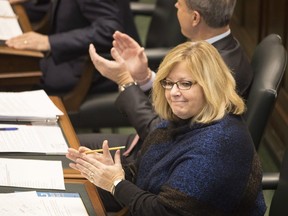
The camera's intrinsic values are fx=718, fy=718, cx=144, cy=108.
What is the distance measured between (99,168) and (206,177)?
1.23 ft

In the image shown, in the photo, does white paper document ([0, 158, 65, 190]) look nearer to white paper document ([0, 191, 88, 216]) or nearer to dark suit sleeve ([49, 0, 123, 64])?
white paper document ([0, 191, 88, 216])

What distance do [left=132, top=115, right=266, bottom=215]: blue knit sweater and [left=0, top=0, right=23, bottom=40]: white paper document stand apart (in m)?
1.61

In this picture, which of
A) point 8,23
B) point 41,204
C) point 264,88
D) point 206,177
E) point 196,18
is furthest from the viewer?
point 8,23

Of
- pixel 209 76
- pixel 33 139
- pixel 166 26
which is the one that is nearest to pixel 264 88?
pixel 209 76

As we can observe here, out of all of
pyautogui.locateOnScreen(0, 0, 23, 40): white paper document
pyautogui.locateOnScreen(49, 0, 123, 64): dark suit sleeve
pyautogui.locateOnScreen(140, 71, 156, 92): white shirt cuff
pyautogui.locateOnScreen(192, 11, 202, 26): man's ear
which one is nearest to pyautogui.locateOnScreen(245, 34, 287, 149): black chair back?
pyautogui.locateOnScreen(192, 11, 202, 26): man's ear

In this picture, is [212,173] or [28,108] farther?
[28,108]

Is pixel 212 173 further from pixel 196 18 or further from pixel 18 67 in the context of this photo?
pixel 18 67

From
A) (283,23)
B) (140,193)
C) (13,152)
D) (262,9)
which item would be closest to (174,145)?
(140,193)

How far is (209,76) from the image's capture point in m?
2.14

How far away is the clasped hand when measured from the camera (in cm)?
225

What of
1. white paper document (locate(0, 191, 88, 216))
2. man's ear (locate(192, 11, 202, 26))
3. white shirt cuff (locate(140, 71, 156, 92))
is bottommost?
white shirt cuff (locate(140, 71, 156, 92))

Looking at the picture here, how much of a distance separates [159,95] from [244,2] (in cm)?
271

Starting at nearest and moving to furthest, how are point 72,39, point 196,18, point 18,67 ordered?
1. point 196,18
2. point 18,67
3. point 72,39

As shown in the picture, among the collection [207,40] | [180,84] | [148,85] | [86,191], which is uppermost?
[180,84]
